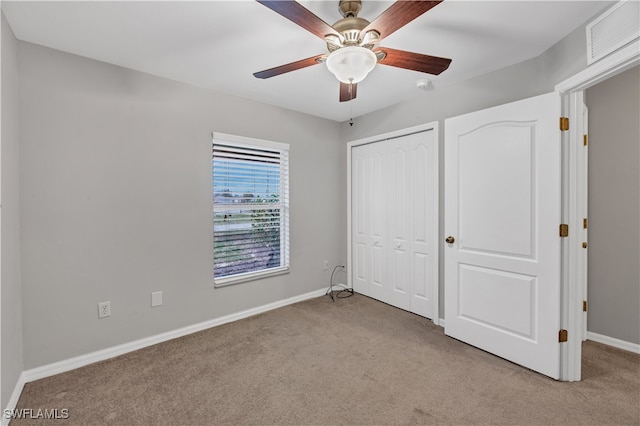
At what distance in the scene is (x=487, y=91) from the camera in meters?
2.66

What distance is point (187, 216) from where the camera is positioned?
111 inches

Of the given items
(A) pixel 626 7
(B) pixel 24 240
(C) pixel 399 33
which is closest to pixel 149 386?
(B) pixel 24 240

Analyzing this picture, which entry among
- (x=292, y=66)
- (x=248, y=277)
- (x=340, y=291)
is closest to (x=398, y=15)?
(x=292, y=66)

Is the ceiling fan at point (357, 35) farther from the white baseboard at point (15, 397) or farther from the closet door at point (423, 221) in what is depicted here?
the white baseboard at point (15, 397)

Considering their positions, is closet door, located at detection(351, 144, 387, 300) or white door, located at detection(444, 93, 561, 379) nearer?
white door, located at detection(444, 93, 561, 379)

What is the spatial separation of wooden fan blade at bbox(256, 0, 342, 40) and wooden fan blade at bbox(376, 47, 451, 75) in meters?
0.38

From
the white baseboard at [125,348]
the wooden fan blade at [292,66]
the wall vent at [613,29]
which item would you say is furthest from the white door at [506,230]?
the white baseboard at [125,348]

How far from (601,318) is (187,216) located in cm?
401

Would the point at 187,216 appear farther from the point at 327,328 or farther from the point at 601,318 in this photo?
the point at 601,318

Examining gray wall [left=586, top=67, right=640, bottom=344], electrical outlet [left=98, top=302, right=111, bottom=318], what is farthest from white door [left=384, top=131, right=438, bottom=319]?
electrical outlet [left=98, top=302, right=111, bottom=318]

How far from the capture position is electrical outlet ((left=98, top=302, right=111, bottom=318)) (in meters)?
2.37

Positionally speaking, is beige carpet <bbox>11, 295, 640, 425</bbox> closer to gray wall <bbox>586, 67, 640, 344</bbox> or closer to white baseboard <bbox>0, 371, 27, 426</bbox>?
white baseboard <bbox>0, 371, 27, 426</bbox>

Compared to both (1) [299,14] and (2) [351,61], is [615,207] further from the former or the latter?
(1) [299,14]

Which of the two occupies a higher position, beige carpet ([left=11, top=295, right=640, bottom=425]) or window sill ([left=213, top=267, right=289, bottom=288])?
window sill ([left=213, top=267, right=289, bottom=288])
